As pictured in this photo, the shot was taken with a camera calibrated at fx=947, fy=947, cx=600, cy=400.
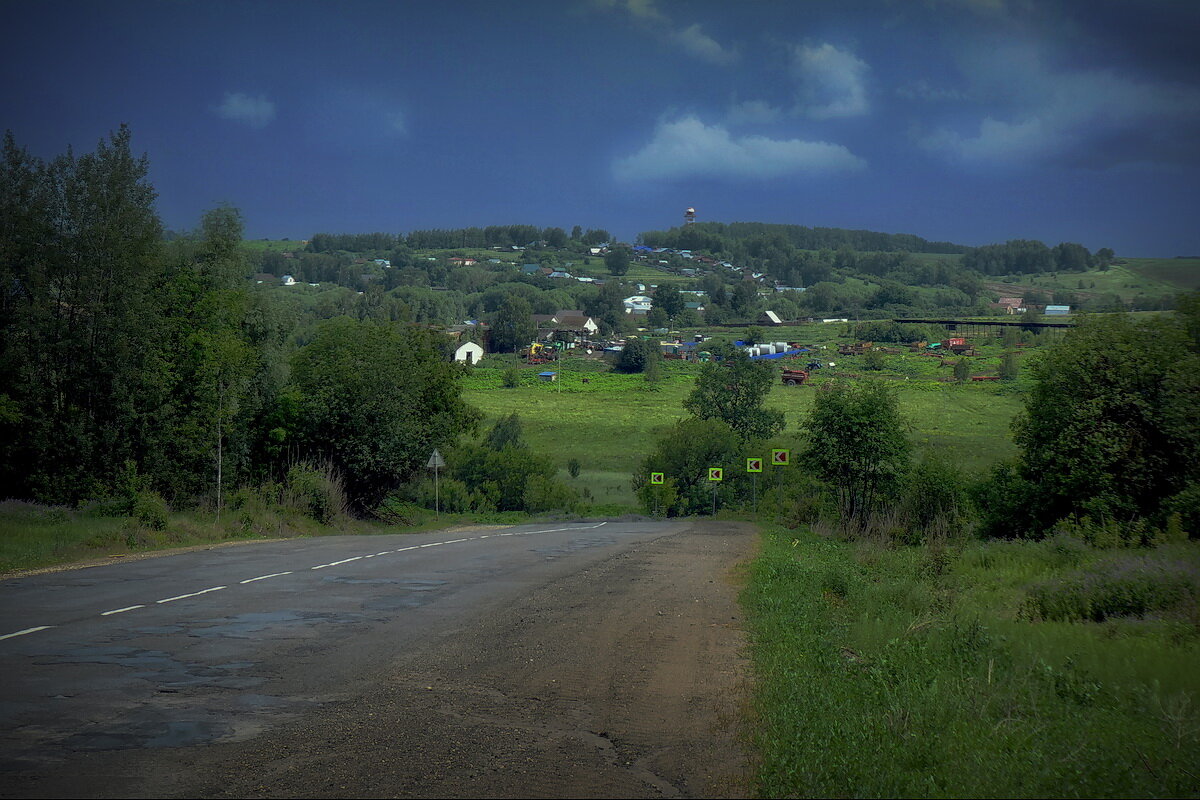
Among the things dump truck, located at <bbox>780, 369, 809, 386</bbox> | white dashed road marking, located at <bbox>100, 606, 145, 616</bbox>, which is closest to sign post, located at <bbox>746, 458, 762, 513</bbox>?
dump truck, located at <bbox>780, 369, 809, 386</bbox>

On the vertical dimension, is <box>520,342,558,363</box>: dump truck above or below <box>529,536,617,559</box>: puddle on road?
above

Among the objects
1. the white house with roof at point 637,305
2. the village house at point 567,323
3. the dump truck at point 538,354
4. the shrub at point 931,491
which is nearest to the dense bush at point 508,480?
the shrub at point 931,491

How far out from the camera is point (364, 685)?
927 centimetres

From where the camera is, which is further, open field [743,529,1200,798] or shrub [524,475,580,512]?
shrub [524,475,580,512]

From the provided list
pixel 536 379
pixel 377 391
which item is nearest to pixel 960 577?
pixel 377 391

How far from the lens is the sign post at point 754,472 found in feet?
186

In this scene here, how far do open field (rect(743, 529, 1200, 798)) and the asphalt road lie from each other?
1.93 feet

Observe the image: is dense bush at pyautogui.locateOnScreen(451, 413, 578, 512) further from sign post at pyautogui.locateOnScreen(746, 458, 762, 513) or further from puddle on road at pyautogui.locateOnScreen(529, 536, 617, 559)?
puddle on road at pyautogui.locateOnScreen(529, 536, 617, 559)

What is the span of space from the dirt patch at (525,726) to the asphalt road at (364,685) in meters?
0.03

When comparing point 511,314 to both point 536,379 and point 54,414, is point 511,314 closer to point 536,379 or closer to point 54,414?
point 536,379

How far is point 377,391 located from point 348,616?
26.8 metres

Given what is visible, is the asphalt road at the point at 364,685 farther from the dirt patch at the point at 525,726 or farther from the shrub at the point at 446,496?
the shrub at the point at 446,496

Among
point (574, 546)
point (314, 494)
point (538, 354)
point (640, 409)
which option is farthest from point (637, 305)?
point (574, 546)

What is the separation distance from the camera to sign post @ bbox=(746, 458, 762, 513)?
186 feet
